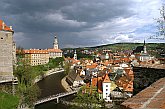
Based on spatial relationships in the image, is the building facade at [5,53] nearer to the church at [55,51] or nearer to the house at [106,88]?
the house at [106,88]

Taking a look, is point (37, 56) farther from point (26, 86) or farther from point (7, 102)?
point (7, 102)

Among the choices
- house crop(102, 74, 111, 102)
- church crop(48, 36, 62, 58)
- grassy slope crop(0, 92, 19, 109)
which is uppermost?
church crop(48, 36, 62, 58)

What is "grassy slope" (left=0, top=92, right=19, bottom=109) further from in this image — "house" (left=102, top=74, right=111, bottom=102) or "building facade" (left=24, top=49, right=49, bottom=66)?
"building facade" (left=24, top=49, right=49, bottom=66)

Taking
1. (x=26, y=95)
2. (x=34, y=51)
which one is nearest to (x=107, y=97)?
(x=26, y=95)

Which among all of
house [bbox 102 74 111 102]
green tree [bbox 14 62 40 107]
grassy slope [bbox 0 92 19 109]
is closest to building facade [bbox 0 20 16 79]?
green tree [bbox 14 62 40 107]

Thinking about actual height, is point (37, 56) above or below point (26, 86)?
above

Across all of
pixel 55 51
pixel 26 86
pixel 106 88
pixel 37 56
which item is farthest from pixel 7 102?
pixel 55 51

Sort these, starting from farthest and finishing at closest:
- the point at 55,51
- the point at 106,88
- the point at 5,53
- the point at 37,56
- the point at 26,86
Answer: the point at 55,51 → the point at 37,56 → the point at 106,88 → the point at 26,86 → the point at 5,53

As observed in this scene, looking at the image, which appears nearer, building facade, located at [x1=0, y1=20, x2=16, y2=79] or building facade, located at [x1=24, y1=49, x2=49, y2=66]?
building facade, located at [x1=0, y1=20, x2=16, y2=79]

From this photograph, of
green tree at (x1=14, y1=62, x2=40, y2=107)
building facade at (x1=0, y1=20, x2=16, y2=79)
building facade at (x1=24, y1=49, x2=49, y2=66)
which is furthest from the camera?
building facade at (x1=24, y1=49, x2=49, y2=66)

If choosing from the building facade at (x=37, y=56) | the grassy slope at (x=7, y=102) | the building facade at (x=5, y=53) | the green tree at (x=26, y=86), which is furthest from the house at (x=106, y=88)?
the building facade at (x=37, y=56)

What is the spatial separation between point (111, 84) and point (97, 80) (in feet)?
7.89

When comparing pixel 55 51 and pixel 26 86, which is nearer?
pixel 26 86

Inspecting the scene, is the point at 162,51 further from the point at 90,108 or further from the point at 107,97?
the point at 107,97
